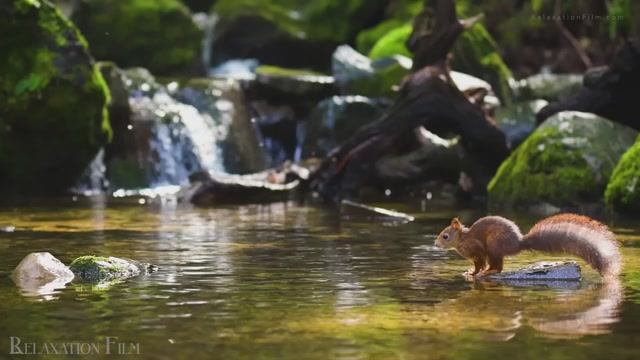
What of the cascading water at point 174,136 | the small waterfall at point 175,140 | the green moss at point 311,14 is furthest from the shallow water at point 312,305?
the green moss at point 311,14

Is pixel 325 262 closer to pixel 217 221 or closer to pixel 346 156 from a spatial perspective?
pixel 217 221

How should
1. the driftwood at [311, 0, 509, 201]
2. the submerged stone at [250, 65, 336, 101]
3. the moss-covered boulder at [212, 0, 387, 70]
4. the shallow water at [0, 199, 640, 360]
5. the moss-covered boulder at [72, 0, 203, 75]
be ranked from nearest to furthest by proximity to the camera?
the shallow water at [0, 199, 640, 360]
the driftwood at [311, 0, 509, 201]
the submerged stone at [250, 65, 336, 101]
the moss-covered boulder at [72, 0, 203, 75]
the moss-covered boulder at [212, 0, 387, 70]

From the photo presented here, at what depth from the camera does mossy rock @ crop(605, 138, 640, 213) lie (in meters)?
18.5

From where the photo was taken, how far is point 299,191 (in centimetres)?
2316

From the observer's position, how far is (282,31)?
35.8 meters

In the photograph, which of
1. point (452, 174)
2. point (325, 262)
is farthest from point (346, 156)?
point (325, 262)

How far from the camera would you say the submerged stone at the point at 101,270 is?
10.5 metres

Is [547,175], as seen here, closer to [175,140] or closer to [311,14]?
[175,140]

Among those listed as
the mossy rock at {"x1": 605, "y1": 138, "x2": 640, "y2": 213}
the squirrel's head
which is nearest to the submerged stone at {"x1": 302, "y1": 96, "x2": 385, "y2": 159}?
the mossy rock at {"x1": 605, "y1": 138, "x2": 640, "y2": 213}

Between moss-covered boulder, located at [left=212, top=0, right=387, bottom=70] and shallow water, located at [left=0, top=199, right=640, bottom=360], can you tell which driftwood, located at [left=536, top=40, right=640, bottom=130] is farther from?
moss-covered boulder, located at [left=212, top=0, right=387, bottom=70]

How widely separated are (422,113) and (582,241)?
36.8 feet

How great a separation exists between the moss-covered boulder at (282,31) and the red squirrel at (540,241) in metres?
25.1

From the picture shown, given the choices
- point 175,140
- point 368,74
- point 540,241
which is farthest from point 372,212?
Answer: point 368,74

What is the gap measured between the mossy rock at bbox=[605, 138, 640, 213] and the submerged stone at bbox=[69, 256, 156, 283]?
9758mm
